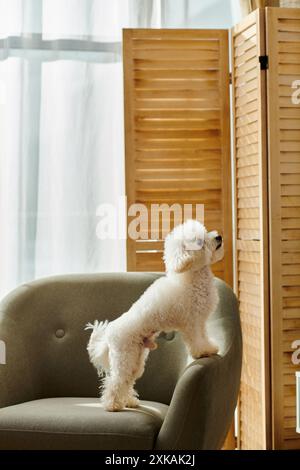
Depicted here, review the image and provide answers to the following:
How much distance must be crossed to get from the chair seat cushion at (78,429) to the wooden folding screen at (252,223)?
74cm

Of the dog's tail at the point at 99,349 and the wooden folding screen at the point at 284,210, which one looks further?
the wooden folding screen at the point at 284,210

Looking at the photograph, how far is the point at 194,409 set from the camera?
2.13 metres

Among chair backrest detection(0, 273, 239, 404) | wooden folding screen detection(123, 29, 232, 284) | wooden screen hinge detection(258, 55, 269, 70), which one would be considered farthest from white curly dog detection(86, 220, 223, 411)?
wooden screen hinge detection(258, 55, 269, 70)

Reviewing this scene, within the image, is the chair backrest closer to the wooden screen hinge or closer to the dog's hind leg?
the dog's hind leg

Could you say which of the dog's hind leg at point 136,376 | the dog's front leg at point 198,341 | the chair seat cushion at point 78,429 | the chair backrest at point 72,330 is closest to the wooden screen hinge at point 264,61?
the chair backrest at point 72,330

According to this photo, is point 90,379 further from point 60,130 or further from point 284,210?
point 60,130

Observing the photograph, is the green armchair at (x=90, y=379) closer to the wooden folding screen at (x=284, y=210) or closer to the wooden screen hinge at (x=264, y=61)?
the wooden folding screen at (x=284, y=210)

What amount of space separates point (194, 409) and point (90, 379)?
599 millimetres

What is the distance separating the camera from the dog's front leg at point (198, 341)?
2.23m

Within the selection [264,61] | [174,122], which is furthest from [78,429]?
[264,61]

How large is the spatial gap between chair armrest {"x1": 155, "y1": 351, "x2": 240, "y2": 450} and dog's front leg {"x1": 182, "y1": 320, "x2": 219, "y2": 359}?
0.04 meters

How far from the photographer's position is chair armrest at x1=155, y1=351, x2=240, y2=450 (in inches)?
83.5
